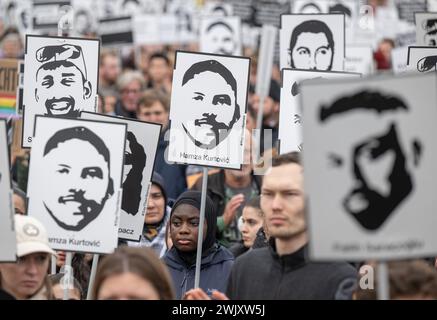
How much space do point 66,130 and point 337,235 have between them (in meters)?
2.66

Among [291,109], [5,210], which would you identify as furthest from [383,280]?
[291,109]

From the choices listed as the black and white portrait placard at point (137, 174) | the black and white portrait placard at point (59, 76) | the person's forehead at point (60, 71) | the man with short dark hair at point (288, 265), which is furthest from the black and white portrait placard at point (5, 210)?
the person's forehead at point (60, 71)

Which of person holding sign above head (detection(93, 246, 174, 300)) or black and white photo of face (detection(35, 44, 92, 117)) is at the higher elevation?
black and white photo of face (detection(35, 44, 92, 117))

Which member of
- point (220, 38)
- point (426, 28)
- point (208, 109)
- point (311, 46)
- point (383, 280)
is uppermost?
point (220, 38)

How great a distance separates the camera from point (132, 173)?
27.5ft

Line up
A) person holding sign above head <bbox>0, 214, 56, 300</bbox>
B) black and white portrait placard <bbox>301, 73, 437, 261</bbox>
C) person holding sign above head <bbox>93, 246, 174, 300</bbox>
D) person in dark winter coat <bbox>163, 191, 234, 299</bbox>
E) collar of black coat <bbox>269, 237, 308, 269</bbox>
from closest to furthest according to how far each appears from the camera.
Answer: black and white portrait placard <bbox>301, 73, 437, 261</bbox>
person holding sign above head <bbox>93, 246, 174, 300</bbox>
collar of black coat <bbox>269, 237, 308, 269</bbox>
person holding sign above head <bbox>0, 214, 56, 300</bbox>
person in dark winter coat <bbox>163, 191, 234, 299</bbox>

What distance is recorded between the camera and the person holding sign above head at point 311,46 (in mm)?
10883

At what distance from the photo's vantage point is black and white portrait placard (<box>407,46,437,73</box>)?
983 centimetres

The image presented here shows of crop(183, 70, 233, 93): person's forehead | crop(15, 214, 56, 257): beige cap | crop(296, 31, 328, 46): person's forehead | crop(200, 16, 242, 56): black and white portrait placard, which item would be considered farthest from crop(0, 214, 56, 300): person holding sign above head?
crop(200, 16, 242, 56): black and white portrait placard

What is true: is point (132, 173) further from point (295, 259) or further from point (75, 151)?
point (295, 259)

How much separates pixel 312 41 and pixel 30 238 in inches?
203

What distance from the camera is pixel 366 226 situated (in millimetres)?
5125

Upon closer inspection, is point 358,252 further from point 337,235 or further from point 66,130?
point 66,130

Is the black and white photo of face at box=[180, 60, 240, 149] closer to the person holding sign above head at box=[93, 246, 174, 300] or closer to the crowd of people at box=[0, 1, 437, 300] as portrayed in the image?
the crowd of people at box=[0, 1, 437, 300]
